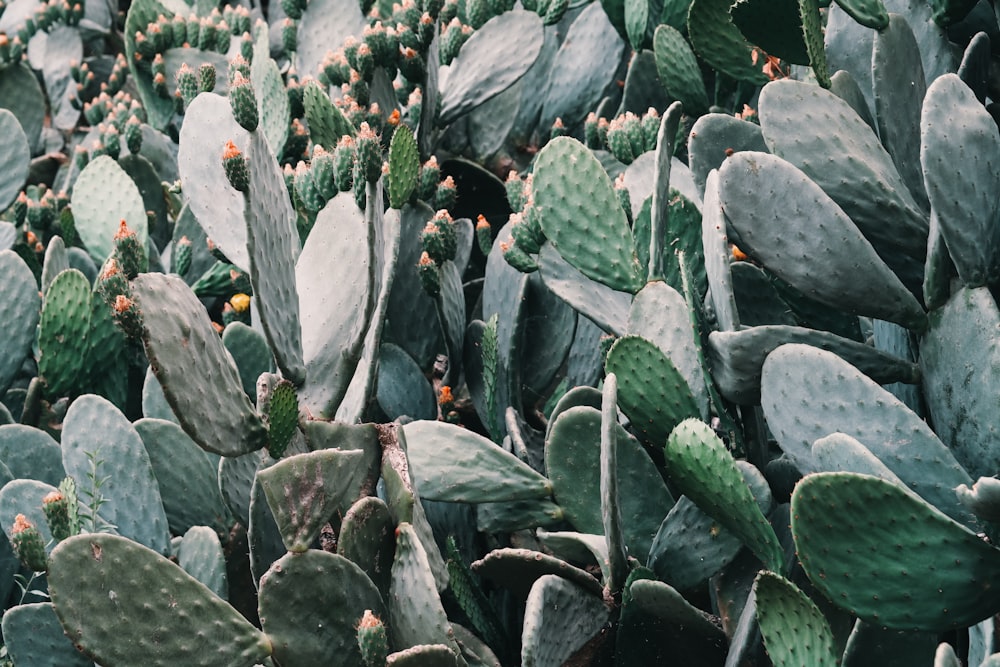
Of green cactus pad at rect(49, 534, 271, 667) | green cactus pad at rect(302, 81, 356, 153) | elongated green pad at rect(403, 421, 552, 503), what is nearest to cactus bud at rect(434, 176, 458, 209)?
green cactus pad at rect(302, 81, 356, 153)

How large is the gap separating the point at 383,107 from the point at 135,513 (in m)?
1.14

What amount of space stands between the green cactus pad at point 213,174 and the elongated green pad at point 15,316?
53 centimetres

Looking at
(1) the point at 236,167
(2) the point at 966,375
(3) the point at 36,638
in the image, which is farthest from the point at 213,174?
(2) the point at 966,375

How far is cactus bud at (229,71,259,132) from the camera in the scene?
5.06ft

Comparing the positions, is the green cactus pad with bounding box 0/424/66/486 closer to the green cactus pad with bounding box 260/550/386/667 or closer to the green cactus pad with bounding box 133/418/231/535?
the green cactus pad with bounding box 133/418/231/535

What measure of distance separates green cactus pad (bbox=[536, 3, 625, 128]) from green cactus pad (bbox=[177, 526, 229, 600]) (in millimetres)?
1607

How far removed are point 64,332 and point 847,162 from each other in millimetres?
1513

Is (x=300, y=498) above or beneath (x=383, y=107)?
beneath

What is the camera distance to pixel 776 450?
1.85 metres

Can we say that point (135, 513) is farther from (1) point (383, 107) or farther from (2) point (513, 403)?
(1) point (383, 107)

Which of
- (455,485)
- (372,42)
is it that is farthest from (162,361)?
(372,42)

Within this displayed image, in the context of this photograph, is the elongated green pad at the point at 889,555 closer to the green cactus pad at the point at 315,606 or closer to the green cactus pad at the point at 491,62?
the green cactus pad at the point at 315,606

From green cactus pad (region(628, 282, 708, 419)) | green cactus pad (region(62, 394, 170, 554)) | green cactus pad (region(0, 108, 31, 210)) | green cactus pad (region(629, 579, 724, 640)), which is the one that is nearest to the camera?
green cactus pad (region(629, 579, 724, 640))

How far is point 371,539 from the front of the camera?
4.91 ft
